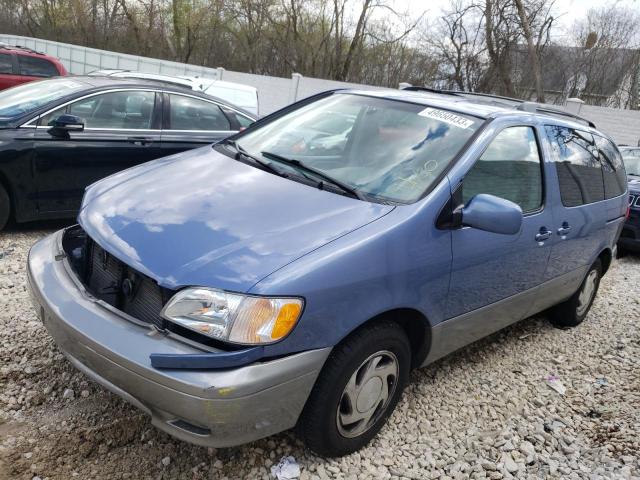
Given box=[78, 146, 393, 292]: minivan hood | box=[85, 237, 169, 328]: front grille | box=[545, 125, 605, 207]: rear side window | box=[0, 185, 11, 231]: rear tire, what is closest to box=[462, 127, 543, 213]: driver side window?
box=[545, 125, 605, 207]: rear side window

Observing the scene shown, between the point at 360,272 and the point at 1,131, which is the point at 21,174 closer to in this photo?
the point at 1,131

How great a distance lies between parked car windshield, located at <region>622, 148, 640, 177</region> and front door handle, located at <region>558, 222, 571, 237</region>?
571 centimetres

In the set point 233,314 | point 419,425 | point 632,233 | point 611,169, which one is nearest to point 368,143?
point 233,314

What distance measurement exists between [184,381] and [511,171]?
227cm

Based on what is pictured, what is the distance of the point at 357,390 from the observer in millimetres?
2541

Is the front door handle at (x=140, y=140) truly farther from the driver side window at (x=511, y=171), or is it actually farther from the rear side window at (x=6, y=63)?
the rear side window at (x=6, y=63)

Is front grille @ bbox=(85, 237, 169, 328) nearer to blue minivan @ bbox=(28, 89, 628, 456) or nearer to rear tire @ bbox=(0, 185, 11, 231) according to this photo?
blue minivan @ bbox=(28, 89, 628, 456)

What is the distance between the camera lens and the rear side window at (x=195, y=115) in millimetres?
5781

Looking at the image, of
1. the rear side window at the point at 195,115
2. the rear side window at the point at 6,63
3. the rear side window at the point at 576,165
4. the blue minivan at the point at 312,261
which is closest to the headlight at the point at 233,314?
the blue minivan at the point at 312,261

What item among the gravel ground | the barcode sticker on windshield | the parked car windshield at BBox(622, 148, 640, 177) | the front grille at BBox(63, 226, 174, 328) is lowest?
the gravel ground

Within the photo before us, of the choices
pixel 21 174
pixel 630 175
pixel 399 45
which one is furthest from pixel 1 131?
pixel 399 45

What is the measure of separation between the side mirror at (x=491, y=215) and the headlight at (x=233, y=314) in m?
1.08

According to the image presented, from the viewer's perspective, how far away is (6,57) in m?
12.0

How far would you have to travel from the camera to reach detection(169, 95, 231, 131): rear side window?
5781 mm
